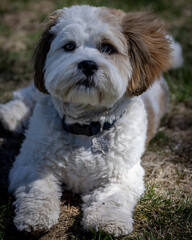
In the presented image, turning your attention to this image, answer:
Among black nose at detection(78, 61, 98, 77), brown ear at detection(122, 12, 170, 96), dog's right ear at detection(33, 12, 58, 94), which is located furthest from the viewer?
dog's right ear at detection(33, 12, 58, 94)

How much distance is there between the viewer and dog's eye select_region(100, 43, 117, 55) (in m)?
3.01

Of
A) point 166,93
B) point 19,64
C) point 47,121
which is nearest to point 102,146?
point 47,121

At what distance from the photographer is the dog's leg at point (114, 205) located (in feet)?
9.29

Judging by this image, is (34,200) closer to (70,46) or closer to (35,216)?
(35,216)

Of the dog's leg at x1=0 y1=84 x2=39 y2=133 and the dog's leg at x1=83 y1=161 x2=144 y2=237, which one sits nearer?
the dog's leg at x1=83 y1=161 x2=144 y2=237

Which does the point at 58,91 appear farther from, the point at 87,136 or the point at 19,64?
the point at 19,64

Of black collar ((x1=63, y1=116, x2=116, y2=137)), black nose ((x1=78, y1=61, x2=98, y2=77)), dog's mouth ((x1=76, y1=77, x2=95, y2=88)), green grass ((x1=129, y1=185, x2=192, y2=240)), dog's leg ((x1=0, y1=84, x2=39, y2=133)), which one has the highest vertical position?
black nose ((x1=78, y1=61, x2=98, y2=77))

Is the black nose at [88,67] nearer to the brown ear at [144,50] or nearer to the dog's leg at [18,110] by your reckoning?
the brown ear at [144,50]

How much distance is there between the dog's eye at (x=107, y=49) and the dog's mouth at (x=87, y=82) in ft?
1.10

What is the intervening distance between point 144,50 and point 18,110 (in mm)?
1914

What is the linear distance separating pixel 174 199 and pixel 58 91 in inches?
55.9

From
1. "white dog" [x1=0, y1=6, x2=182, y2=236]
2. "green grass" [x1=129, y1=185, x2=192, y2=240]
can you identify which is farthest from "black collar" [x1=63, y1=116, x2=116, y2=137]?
"green grass" [x1=129, y1=185, x2=192, y2=240]

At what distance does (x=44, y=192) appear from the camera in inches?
122

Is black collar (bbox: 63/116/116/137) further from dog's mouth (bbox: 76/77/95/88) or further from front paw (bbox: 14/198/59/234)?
front paw (bbox: 14/198/59/234)
